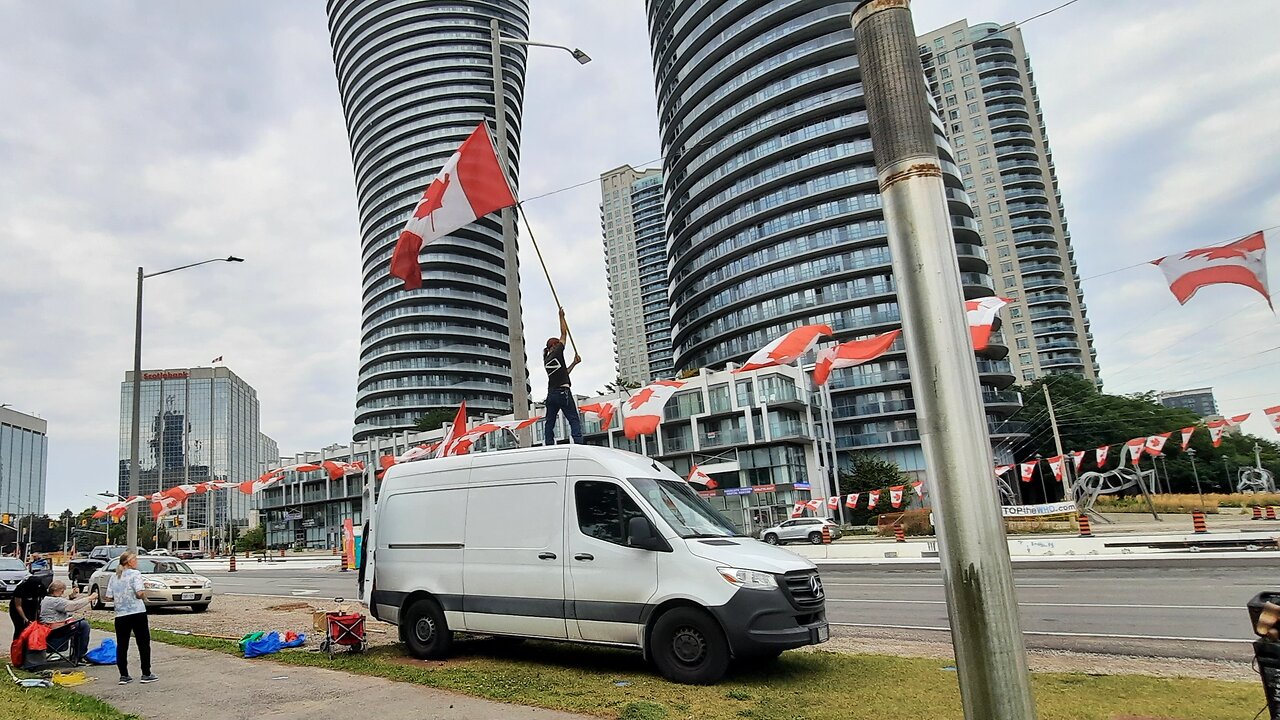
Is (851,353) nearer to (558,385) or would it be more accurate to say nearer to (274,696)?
(558,385)

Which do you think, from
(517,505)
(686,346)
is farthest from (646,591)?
(686,346)

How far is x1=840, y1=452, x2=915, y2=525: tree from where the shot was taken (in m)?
58.3

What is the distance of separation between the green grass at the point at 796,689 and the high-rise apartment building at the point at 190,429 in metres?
111

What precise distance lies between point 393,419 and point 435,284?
22.6 meters

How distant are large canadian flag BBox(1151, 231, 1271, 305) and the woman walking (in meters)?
16.8

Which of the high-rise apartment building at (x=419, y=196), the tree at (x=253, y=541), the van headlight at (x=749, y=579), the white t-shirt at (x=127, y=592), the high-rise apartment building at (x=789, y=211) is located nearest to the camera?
the van headlight at (x=749, y=579)

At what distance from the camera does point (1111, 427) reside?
254ft

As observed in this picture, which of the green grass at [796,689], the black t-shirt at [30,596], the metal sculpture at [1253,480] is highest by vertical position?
the black t-shirt at [30,596]

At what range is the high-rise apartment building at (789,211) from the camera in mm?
72250

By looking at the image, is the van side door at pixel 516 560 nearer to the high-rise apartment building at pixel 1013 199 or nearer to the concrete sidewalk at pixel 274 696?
the concrete sidewalk at pixel 274 696

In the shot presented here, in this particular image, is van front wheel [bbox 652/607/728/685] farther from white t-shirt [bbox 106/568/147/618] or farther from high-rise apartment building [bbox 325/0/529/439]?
high-rise apartment building [bbox 325/0/529/439]

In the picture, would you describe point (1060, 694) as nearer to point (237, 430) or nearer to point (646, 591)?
point (646, 591)

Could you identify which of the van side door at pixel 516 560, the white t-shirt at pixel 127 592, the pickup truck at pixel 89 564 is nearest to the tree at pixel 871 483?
the pickup truck at pixel 89 564

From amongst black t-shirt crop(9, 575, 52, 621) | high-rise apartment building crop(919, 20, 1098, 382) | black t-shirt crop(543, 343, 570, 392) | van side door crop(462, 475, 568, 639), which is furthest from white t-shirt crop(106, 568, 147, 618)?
high-rise apartment building crop(919, 20, 1098, 382)
